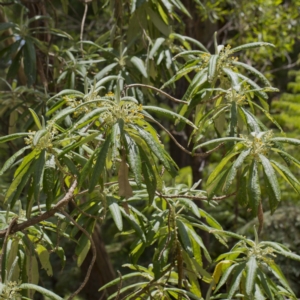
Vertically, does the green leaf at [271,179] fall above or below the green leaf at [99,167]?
below

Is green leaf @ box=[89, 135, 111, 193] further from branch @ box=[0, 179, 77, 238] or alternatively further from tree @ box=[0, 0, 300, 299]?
branch @ box=[0, 179, 77, 238]

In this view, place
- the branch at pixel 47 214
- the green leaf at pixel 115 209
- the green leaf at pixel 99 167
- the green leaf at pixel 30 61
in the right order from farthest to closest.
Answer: the green leaf at pixel 30 61 → the green leaf at pixel 115 209 → the branch at pixel 47 214 → the green leaf at pixel 99 167

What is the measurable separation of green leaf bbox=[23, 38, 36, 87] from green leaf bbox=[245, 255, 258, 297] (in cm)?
137

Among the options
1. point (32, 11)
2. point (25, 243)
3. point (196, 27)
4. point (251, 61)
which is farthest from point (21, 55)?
point (251, 61)

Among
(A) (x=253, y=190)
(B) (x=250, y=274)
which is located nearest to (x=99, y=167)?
(A) (x=253, y=190)

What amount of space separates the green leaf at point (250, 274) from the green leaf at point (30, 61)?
1.37 metres

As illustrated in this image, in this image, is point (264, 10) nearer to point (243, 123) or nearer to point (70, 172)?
point (243, 123)

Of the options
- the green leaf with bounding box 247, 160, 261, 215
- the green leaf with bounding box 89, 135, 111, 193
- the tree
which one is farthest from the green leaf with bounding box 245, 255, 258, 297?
the green leaf with bounding box 89, 135, 111, 193

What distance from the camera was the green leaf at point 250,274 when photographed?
1867 millimetres

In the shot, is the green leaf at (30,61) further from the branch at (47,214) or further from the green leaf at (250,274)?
the green leaf at (250,274)

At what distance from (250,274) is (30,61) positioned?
1.48m

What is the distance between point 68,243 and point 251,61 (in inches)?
85.5

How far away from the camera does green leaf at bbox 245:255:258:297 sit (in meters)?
1.87

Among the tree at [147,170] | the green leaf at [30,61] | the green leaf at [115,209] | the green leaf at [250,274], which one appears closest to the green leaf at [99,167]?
the tree at [147,170]
